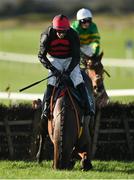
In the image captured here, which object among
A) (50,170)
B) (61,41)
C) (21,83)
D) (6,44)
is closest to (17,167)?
(50,170)

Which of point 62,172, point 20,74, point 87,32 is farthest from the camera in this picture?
point 20,74

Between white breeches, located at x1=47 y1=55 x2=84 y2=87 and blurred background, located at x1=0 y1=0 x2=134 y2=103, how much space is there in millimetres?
2335

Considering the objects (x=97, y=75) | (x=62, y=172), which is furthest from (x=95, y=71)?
(x=62, y=172)

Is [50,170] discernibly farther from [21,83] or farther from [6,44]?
[6,44]

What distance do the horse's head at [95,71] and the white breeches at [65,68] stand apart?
177cm

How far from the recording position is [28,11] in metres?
96.0

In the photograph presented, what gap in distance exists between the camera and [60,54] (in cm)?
1153

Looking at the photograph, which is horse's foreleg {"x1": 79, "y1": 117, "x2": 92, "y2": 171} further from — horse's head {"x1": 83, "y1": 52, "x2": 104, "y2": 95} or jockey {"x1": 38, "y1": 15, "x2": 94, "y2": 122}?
horse's head {"x1": 83, "y1": 52, "x2": 104, "y2": 95}

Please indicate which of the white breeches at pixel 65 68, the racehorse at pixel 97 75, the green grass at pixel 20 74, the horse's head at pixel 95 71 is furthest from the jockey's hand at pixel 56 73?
the green grass at pixel 20 74

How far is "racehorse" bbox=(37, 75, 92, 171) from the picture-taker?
10.9 metres

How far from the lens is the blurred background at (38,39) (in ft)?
104

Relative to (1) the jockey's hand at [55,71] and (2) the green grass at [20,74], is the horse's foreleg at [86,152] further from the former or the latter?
(2) the green grass at [20,74]

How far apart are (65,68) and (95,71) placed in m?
1.98

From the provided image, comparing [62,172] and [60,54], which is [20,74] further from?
[62,172]
